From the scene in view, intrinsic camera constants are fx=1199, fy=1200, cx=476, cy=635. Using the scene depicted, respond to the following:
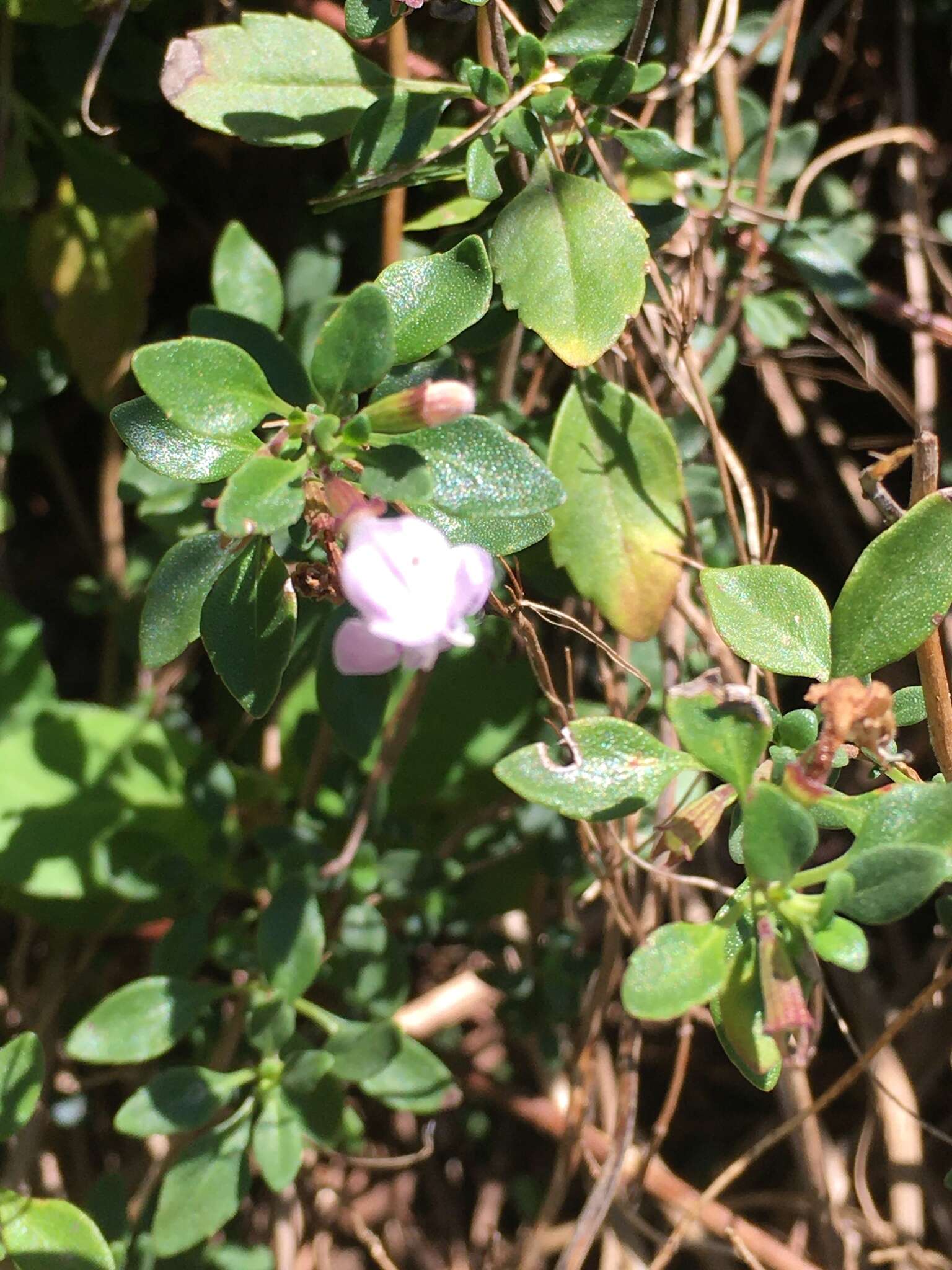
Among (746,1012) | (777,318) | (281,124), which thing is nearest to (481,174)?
(281,124)

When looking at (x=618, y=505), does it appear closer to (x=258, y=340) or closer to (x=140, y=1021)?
(x=258, y=340)

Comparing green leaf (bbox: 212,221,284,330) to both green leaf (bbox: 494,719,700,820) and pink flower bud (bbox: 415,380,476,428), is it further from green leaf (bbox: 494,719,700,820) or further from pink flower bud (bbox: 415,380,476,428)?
green leaf (bbox: 494,719,700,820)

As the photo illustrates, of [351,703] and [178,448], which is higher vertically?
[178,448]

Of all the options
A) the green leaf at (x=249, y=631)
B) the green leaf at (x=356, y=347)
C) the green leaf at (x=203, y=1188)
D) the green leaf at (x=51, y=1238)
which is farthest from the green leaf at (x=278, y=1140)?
the green leaf at (x=356, y=347)

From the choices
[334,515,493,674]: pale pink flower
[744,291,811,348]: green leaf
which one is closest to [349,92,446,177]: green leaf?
[334,515,493,674]: pale pink flower

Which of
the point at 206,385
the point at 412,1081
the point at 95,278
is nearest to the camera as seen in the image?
the point at 206,385

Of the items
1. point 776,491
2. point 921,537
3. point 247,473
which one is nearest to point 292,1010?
point 247,473
